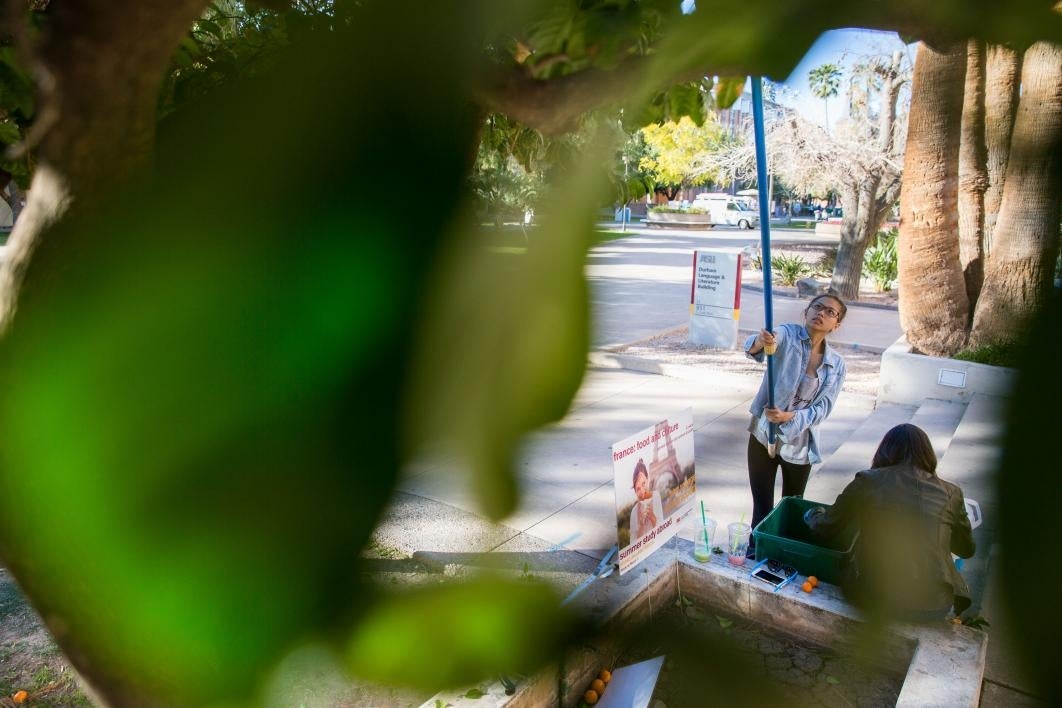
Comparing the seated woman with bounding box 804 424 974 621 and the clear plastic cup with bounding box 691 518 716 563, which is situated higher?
the seated woman with bounding box 804 424 974 621

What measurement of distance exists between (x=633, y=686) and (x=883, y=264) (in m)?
12.3

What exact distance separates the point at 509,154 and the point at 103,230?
181 mm

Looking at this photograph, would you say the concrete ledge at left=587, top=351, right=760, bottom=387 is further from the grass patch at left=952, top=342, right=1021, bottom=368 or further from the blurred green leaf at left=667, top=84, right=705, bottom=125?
the grass patch at left=952, top=342, right=1021, bottom=368

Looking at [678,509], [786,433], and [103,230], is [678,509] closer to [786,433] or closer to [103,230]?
[786,433]

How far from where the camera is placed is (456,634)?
42 cm

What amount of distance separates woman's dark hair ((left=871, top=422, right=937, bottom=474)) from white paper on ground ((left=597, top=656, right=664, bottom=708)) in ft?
6.32

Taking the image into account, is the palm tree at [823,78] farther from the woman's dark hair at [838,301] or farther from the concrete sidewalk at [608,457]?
the woman's dark hair at [838,301]

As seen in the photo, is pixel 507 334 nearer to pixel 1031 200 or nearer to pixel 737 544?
pixel 1031 200

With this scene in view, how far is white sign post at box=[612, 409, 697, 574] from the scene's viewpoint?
254cm

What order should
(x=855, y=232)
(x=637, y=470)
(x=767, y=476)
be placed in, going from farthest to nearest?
(x=855, y=232)
(x=767, y=476)
(x=637, y=470)

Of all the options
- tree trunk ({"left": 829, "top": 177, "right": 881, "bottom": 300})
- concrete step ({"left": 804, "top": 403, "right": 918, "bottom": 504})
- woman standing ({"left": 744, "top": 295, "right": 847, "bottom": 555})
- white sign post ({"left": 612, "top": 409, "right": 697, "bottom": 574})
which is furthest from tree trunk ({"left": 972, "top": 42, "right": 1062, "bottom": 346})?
tree trunk ({"left": 829, "top": 177, "right": 881, "bottom": 300})

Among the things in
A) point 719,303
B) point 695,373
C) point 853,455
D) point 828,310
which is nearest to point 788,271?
point 695,373

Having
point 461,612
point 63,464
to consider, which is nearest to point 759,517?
point 461,612

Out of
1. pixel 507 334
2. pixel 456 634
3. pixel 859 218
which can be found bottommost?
pixel 456 634
